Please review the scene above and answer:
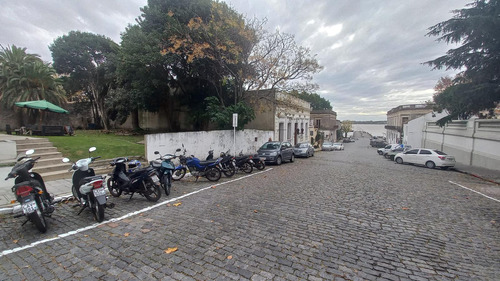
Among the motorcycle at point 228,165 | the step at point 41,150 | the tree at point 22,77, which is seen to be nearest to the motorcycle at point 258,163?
the motorcycle at point 228,165

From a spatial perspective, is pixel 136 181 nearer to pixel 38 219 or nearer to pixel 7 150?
pixel 38 219

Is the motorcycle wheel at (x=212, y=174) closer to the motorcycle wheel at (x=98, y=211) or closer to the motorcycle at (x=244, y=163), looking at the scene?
the motorcycle at (x=244, y=163)

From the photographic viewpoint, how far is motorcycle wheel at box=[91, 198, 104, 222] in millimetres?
4441

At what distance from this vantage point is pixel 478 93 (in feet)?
35.2

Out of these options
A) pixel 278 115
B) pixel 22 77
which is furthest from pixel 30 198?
pixel 22 77

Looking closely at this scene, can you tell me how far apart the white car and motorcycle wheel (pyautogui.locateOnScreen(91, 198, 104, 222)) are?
701 inches

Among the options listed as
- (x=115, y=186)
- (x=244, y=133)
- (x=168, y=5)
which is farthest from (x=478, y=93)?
(x=168, y=5)

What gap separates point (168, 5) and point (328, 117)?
4903cm

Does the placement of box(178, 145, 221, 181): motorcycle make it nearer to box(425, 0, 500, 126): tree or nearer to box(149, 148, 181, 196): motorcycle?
box(149, 148, 181, 196): motorcycle

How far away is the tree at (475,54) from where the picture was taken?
33.3ft

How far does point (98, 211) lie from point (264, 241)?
3.35 metres

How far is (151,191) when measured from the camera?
582 centimetres

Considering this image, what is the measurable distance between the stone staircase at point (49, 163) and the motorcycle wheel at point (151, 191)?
3.67 meters

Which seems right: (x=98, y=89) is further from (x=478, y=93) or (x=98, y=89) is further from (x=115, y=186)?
(x=478, y=93)
